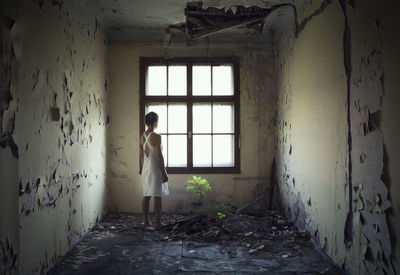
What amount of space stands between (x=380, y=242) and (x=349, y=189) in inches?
20.1

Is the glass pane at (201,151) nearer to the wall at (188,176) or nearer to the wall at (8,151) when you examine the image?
the wall at (188,176)

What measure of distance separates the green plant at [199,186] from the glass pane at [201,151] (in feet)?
0.79

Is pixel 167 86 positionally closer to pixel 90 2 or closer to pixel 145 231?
pixel 90 2

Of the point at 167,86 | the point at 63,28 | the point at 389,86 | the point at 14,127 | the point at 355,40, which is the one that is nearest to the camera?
the point at 389,86

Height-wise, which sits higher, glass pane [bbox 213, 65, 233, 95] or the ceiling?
the ceiling

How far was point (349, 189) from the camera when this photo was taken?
8.43ft

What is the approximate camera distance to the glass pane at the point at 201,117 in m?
5.01

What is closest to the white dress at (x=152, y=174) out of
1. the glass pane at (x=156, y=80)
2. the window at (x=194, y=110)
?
the window at (x=194, y=110)

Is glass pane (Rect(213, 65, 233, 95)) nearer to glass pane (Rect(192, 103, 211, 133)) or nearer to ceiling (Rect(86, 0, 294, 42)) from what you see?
glass pane (Rect(192, 103, 211, 133))

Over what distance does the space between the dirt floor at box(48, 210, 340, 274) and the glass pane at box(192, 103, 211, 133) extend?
132 cm

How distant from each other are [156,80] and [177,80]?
1.04 ft

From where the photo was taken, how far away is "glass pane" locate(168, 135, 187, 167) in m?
5.01

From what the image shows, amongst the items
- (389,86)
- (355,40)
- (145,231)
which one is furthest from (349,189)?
(145,231)

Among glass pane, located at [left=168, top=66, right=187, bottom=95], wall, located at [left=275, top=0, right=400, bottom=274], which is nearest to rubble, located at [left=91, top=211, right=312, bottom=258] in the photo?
wall, located at [left=275, top=0, right=400, bottom=274]
